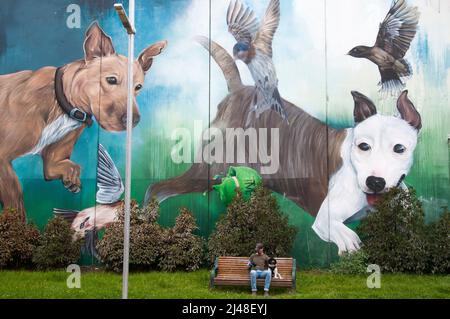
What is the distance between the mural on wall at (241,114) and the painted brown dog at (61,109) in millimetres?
33

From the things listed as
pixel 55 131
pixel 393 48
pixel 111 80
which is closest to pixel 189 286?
pixel 55 131

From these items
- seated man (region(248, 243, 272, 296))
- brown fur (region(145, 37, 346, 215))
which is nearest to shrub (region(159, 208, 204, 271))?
brown fur (region(145, 37, 346, 215))

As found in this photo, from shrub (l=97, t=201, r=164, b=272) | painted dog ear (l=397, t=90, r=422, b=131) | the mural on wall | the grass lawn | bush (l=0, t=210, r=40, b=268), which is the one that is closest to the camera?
the grass lawn

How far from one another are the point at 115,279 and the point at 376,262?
670 centimetres

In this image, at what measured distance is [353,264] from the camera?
13734mm

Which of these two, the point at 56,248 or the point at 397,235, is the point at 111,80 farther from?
the point at 397,235

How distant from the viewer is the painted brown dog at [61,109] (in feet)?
51.2

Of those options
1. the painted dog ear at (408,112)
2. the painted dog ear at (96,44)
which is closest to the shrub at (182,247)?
→ the painted dog ear at (96,44)

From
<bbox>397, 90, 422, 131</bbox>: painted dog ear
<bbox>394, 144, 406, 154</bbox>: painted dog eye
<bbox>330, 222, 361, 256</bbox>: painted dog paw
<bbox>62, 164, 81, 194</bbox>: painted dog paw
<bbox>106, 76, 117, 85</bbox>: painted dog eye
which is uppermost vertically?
<bbox>106, 76, 117, 85</bbox>: painted dog eye

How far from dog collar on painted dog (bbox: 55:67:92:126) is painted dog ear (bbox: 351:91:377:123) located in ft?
25.9

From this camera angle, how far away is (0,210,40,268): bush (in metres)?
14.4

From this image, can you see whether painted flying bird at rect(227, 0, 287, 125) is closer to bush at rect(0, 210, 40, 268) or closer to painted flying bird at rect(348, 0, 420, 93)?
painted flying bird at rect(348, 0, 420, 93)

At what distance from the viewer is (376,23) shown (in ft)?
50.8
